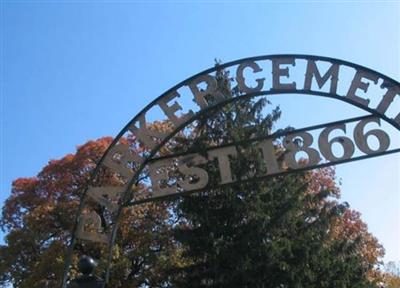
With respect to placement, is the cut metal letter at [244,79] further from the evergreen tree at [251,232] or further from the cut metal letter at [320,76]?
the evergreen tree at [251,232]

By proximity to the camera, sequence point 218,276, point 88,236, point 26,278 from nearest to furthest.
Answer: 1. point 88,236
2. point 218,276
3. point 26,278

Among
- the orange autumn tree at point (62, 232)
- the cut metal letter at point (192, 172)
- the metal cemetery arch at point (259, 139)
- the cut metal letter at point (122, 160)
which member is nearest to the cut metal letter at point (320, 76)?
the metal cemetery arch at point (259, 139)

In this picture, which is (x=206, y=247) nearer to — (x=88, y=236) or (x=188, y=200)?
(x=188, y=200)

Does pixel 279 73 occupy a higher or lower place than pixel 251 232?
lower

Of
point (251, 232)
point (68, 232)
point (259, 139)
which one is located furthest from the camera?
point (68, 232)

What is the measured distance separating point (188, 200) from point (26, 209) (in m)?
13.6

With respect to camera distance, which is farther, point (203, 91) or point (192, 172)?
point (203, 91)

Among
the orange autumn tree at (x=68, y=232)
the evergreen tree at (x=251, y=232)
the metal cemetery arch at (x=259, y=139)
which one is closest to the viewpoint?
the metal cemetery arch at (x=259, y=139)

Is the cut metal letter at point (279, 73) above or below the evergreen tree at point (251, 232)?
below

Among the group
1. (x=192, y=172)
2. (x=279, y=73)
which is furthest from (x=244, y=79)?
(x=192, y=172)

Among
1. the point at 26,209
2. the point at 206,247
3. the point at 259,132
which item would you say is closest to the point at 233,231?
the point at 206,247

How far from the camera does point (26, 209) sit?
99.8 feet

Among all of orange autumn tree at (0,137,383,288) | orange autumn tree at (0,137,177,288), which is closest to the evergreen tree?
orange autumn tree at (0,137,383,288)

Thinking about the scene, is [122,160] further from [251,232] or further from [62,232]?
[62,232]
